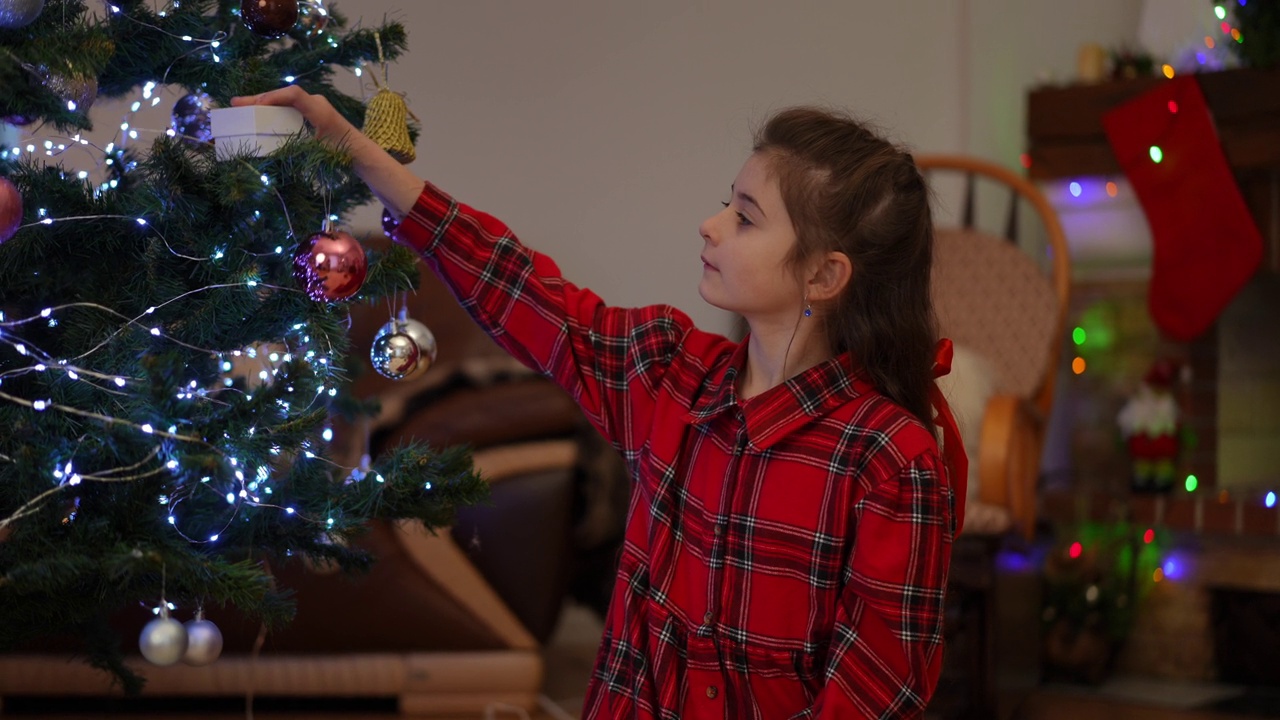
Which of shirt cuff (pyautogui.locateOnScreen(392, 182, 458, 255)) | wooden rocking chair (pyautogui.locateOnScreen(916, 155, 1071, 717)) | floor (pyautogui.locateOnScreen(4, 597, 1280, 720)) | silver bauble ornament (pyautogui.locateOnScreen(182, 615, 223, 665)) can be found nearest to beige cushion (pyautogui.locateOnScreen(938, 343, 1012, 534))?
wooden rocking chair (pyautogui.locateOnScreen(916, 155, 1071, 717))

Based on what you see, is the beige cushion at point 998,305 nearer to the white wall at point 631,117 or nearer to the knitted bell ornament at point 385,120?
the white wall at point 631,117

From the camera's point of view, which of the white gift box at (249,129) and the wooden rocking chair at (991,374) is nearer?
the white gift box at (249,129)

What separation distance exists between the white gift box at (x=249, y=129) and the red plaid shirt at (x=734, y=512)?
0.23 m

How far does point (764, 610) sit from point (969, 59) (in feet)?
7.10

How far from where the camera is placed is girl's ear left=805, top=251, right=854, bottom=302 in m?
1.23

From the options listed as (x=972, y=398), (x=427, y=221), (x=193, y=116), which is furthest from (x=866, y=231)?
(x=972, y=398)

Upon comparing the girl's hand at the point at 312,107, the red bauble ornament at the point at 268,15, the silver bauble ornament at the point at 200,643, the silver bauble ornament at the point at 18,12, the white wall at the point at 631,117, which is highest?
the white wall at the point at 631,117

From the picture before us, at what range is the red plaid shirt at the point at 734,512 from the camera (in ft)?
3.59

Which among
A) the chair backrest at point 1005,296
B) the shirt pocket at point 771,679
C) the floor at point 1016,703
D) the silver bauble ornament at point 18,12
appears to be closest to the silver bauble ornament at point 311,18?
the silver bauble ornament at point 18,12

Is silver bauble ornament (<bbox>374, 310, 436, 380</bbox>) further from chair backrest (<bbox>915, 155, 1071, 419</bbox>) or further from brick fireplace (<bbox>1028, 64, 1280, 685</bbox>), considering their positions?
brick fireplace (<bbox>1028, 64, 1280, 685</bbox>)

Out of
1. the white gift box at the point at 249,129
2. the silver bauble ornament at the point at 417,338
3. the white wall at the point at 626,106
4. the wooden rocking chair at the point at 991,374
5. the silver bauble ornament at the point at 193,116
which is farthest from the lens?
the white wall at the point at 626,106

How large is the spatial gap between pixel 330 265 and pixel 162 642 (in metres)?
0.31

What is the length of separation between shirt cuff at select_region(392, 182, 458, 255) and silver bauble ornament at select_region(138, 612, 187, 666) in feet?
1.52

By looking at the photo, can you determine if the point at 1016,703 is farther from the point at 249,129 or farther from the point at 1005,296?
the point at 249,129
